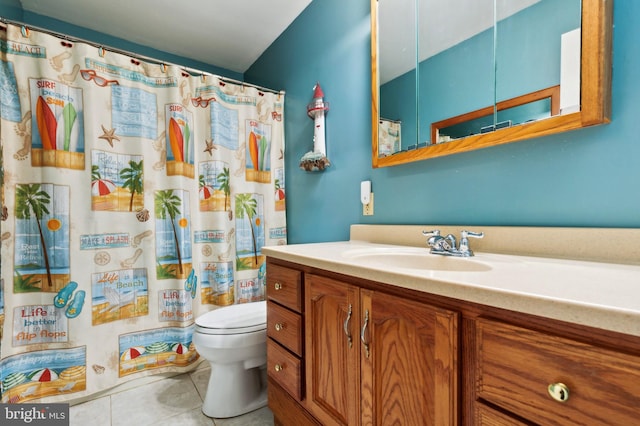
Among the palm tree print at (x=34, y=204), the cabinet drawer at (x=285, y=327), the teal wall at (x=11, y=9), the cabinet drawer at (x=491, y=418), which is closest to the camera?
the cabinet drawer at (x=491, y=418)

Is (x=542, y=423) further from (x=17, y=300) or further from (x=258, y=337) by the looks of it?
(x=17, y=300)

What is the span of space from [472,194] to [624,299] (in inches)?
26.2

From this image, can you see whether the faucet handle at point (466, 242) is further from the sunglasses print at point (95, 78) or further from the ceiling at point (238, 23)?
the sunglasses print at point (95, 78)

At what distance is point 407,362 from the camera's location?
26.3 inches

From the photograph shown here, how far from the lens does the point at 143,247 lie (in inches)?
66.7

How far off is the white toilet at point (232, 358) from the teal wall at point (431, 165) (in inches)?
27.0

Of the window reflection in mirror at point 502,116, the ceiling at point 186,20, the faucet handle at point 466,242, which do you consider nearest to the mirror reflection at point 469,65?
the window reflection in mirror at point 502,116

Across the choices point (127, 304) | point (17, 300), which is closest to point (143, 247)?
point (127, 304)

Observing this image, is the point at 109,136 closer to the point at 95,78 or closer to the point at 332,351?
the point at 95,78

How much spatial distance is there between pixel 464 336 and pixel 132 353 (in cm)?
186

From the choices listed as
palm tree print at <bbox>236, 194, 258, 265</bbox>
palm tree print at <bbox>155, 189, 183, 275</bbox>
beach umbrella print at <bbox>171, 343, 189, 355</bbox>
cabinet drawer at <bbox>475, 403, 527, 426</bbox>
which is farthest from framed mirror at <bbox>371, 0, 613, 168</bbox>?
beach umbrella print at <bbox>171, 343, 189, 355</bbox>

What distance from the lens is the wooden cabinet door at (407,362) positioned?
0.58m

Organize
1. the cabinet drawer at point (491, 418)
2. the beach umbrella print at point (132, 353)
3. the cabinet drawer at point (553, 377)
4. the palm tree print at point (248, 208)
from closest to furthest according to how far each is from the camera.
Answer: the cabinet drawer at point (553, 377) < the cabinet drawer at point (491, 418) < the beach umbrella print at point (132, 353) < the palm tree print at point (248, 208)

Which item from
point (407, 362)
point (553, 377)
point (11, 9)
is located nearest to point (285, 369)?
point (407, 362)
